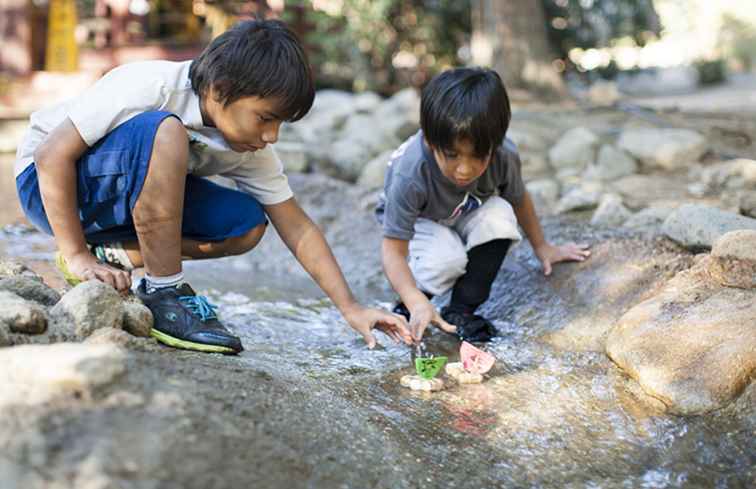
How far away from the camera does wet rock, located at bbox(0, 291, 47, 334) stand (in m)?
1.89

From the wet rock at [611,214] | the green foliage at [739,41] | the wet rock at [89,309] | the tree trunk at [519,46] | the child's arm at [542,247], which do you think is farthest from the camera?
the green foliage at [739,41]

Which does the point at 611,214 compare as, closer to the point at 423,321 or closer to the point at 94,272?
the point at 423,321

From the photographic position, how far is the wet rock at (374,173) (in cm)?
518

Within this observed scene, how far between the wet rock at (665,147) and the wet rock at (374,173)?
1547 mm

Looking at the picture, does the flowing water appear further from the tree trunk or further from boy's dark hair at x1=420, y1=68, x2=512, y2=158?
the tree trunk

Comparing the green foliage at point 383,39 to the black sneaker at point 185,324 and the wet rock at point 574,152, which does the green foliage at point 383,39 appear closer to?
the wet rock at point 574,152

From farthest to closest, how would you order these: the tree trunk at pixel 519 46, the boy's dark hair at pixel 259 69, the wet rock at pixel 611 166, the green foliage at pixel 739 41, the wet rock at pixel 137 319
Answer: the green foliage at pixel 739 41 → the tree trunk at pixel 519 46 → the wet rock at pixel 611 166 → the boy's dark hair at pixel 259 69 → the wet rock at pixel 137 319

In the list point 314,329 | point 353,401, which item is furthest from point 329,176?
point 353,401

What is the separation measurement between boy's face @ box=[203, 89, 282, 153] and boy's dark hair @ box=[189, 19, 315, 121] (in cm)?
2

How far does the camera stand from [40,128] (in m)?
2.58

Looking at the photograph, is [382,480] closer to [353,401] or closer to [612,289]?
[353,401]

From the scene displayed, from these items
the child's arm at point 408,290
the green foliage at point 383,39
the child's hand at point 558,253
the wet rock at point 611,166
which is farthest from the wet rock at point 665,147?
the green foliage at point 383,39

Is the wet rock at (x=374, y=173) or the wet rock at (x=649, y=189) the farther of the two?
the wet rock at (x=374, y=173)

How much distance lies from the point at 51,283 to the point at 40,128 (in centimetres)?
76
